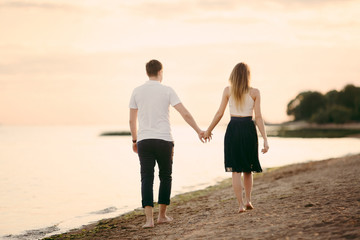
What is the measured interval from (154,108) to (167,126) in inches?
12.9

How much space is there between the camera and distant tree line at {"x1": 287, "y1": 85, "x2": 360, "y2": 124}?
8669cm

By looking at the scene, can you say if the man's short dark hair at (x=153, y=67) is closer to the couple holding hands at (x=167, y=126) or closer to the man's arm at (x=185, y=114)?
the couple holding hands at (x=167, y=126)

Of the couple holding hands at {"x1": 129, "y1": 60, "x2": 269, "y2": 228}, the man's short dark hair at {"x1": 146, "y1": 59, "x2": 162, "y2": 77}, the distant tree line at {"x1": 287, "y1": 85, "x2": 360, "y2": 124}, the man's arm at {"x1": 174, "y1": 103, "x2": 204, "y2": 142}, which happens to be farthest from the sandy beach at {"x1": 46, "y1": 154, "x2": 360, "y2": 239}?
the distant tree line at {"x1": 287, "y1": 85, "x2": 360, "y2": 124}

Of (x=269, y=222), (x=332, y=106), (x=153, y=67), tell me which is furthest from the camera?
(x=332, y=106)

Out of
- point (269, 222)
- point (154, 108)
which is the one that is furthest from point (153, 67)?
point (269, 222)

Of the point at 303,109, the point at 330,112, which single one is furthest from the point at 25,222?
the point at 303,109

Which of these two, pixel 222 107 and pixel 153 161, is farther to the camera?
pixel 222 107

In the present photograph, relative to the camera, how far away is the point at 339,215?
212 inches

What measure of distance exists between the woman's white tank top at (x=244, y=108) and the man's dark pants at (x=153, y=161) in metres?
1.07

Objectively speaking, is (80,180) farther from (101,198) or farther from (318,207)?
(318,207)

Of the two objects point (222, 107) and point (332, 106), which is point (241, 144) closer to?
point (222, 107)

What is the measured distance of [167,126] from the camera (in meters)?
6.07

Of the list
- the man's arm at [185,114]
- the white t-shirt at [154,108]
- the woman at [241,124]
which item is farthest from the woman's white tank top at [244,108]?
the white t-shirt at [154,108]

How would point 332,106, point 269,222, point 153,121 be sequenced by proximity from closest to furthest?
point 269,222 → point 153,121 → point 332,106
